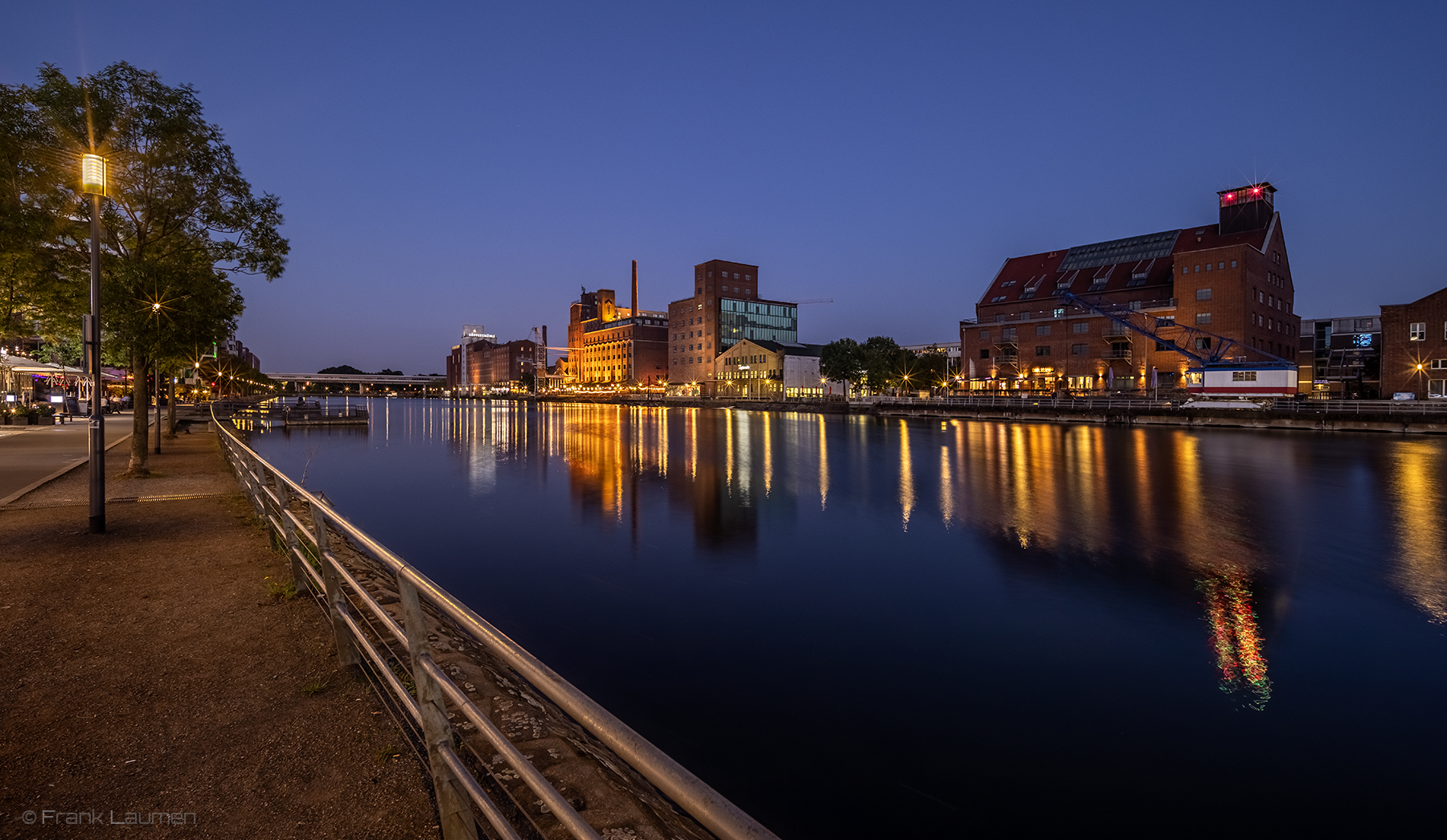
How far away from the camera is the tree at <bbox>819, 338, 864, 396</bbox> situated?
4168 inches

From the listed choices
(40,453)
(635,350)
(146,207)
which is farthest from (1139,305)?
(635,350)

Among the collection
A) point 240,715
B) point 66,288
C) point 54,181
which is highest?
point 54,181

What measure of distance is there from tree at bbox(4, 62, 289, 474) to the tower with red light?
3771 inches

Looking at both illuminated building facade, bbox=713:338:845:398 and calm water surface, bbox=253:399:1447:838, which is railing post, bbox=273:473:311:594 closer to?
calm water surface, bbox=253:399:1447:838

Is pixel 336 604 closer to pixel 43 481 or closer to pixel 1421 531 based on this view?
pixel 43 481

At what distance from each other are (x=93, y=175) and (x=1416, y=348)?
83405mm

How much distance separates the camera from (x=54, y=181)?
14.9 m

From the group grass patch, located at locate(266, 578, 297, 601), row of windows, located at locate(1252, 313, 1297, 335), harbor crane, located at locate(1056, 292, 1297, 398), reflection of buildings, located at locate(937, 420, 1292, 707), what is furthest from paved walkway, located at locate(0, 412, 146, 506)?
row of windows, located at locate(1252, 313, 1297, 335)

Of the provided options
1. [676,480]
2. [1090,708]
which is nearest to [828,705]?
[1090,708]

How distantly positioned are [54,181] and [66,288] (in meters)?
3.27

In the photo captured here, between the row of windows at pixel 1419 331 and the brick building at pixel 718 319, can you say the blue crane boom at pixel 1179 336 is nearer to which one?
the row of windows at pixel 1419 331

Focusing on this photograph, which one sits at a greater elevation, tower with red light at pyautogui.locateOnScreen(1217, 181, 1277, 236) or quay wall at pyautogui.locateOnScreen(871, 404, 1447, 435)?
tower with red light at pyautogui.locateOnScreen(1217, 181, 1277, 236)

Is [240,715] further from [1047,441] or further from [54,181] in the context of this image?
[1047,441]

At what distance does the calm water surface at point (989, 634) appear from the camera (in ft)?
18.9
